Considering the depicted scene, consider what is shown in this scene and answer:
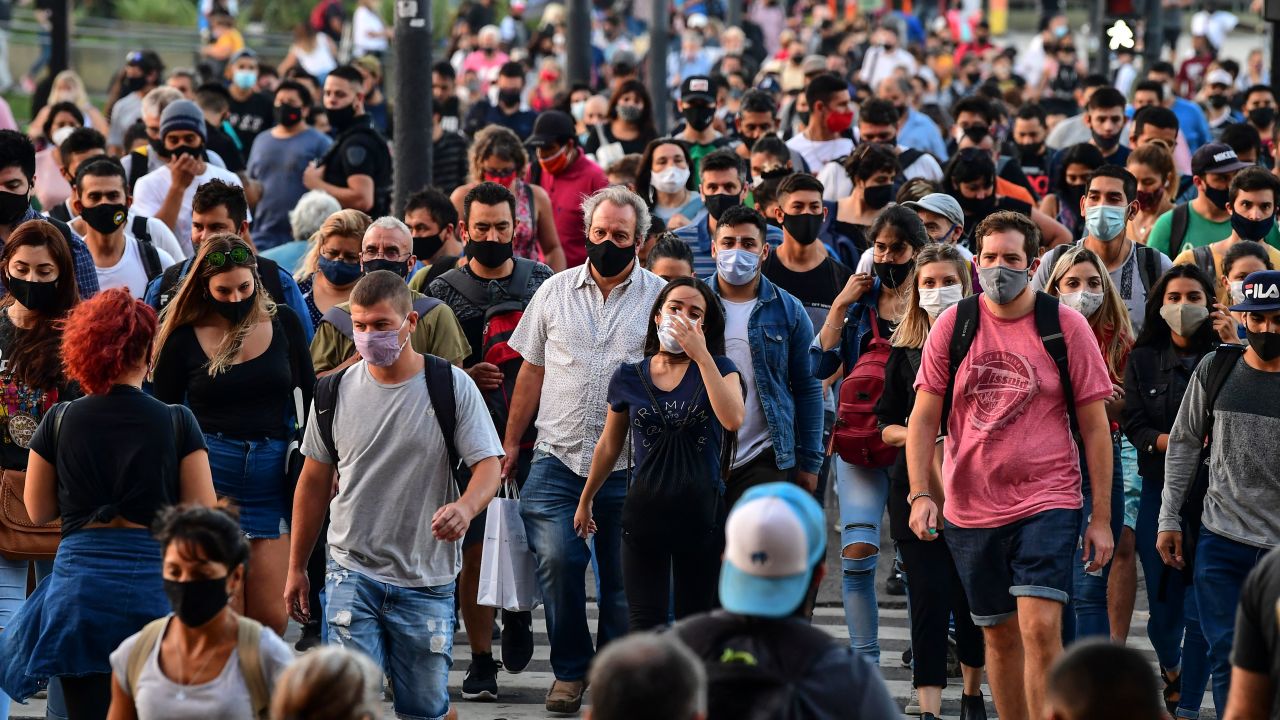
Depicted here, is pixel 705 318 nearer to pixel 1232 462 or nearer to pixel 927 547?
pixel 927 547

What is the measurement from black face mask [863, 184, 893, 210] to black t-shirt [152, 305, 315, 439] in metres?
3.86

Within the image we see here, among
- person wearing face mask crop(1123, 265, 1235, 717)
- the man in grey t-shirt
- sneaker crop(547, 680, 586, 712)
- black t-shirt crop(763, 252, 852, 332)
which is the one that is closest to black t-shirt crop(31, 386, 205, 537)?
the man in grey t-shirt

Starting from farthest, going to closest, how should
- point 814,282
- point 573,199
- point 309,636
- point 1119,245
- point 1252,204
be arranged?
point 573,199 → point 1252,204 → point 1119,245 → point 814,282 → point 309,636

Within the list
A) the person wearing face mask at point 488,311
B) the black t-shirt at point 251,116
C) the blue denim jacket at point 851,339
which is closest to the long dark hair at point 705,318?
the blue denim jacket at point 851,339

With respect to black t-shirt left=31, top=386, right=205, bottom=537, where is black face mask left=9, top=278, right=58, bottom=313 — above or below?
above

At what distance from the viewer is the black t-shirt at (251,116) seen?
16203 mm

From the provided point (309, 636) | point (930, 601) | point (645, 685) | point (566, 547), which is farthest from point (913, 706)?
point (645, 685)

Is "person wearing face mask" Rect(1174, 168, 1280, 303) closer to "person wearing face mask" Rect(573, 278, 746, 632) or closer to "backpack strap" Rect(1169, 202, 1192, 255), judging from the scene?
"backpack strap" Rect(1169, 202, 1192, 255)

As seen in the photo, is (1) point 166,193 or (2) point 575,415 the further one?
(1) point 166,193

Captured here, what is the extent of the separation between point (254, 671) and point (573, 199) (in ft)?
21.0

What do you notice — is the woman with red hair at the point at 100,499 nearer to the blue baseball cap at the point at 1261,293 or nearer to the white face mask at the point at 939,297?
the white face mask at the point at 939,297

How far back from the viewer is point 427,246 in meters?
9.72

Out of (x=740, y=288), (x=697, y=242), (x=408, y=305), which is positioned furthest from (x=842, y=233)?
(x=408, y=305)

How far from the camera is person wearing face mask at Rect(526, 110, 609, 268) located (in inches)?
450
